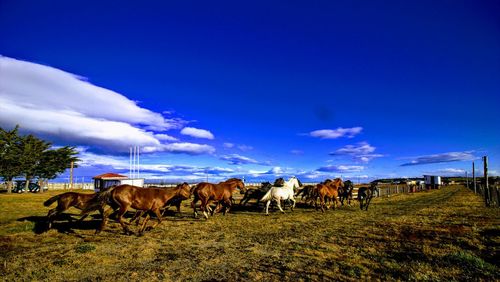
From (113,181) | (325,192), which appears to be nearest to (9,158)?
(113,181)

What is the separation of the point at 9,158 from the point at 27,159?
2175 millimetres

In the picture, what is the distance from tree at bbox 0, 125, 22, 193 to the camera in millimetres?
38344

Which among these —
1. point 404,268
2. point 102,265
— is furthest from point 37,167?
point 404,268

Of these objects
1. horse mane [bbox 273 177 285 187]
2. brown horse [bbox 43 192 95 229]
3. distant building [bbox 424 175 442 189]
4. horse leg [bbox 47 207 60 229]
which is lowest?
distant building [bbox 424 175 442 189]

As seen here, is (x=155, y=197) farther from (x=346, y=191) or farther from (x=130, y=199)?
(x=346, y=191)

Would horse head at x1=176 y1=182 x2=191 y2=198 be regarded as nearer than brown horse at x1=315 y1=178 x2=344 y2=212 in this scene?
Yes

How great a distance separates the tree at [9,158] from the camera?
1510 inches

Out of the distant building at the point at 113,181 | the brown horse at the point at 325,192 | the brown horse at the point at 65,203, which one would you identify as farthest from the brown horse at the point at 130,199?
the distant building at the point at 113,181

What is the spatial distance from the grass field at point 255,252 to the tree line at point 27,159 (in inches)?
1282

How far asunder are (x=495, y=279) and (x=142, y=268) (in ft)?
26.0

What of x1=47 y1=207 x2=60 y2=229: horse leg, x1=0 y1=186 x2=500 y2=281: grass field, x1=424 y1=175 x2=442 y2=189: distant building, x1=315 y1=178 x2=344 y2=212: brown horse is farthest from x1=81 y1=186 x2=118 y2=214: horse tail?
x1=424 y1=175 x2=442 y2=189: distant building

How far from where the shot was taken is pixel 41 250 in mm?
8945

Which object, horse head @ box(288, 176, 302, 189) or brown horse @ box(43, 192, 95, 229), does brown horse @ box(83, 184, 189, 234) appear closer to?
brown horse @ box(43, 192, 95, 229)

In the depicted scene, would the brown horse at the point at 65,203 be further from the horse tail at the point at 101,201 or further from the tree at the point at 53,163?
the tree at the point at 53,163
